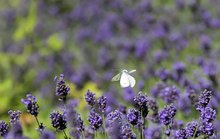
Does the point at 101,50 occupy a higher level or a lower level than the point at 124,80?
higher

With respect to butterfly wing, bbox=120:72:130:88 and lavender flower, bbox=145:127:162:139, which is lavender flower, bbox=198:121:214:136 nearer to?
butterfly wing, bbox=120:72:130:88

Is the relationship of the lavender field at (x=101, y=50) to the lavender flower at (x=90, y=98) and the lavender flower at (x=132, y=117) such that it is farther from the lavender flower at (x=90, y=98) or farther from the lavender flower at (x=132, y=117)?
the lavender flower at (x=132, y=117)

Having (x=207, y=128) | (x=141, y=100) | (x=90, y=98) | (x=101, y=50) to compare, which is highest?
(x=101, y=50)

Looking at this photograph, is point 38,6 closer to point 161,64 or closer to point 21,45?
point 21,45

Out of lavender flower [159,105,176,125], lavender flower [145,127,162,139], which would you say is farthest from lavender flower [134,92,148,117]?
lavender flower [145,127,162,139]

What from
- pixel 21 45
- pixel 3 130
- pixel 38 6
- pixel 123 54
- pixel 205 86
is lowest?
pixel 3 130

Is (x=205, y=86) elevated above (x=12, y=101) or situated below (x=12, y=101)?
below

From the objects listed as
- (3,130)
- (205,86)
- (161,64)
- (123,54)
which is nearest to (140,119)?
(3,130)

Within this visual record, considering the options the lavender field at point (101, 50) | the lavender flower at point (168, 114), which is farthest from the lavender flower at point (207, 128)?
the lavender field at point (101, 50)

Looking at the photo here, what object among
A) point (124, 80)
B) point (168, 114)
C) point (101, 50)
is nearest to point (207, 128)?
point (168, 114)

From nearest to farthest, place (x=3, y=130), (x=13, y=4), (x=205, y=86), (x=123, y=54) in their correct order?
(x=3, y=130)
(x=205, y=86)
(x=123, y=54)
(x=13, y=4)

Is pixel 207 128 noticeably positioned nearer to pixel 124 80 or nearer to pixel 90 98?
pixel 124 80
